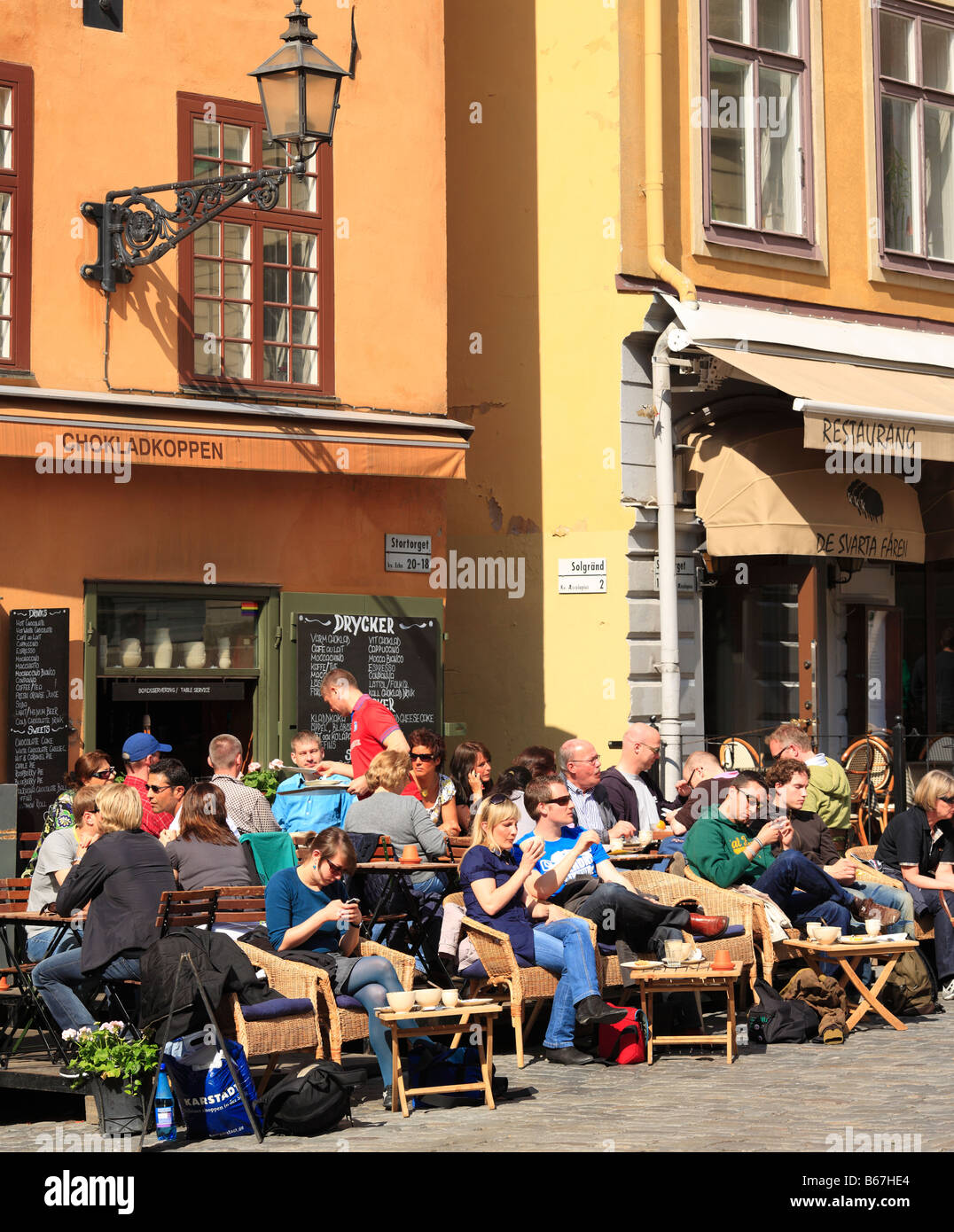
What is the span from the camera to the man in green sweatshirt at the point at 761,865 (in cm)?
1068

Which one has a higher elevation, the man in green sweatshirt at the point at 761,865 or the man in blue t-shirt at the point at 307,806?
the man in blue t-shirt at the point at 307,806

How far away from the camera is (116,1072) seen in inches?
305

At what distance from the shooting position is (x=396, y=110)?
14.5 meters

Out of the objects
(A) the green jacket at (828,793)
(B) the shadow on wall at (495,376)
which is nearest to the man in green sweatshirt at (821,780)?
(A) the green jacket at (828,793)

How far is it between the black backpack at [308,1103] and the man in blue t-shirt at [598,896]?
7.38ft

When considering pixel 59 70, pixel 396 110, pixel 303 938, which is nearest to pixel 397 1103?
pixel 303 938

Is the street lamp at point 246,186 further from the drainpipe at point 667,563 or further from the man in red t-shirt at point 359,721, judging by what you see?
the drainpipe at point 667,563

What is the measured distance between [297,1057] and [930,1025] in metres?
3.53

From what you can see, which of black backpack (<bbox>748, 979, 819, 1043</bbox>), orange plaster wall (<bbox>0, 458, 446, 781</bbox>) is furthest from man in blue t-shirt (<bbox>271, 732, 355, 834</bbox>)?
black backpack (<bbox>748, 979, 819, 1043</bbox>)

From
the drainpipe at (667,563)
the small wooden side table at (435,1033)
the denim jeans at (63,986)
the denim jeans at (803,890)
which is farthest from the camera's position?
the drainpipe at (667,563)

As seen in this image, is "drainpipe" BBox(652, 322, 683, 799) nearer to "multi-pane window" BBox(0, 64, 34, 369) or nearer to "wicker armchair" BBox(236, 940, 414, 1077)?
"multi-pane window" BBox(0, 64, 34, 369)

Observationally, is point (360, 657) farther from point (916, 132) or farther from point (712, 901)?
point (916, 132)

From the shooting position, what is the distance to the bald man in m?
12.1

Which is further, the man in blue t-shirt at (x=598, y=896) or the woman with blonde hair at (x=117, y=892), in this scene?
the man in blue t-shirt at (x=598, y=896)
